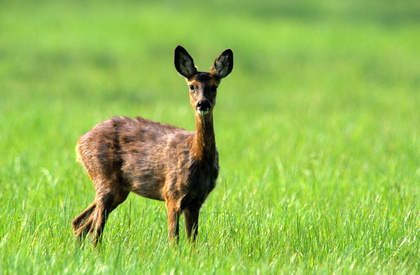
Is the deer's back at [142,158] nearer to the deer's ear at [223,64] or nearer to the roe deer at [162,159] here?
the roe deer at [162,159]

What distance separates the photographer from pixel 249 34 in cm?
2542

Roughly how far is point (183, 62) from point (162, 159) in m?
0.85

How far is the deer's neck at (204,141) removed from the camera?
20.9 ft

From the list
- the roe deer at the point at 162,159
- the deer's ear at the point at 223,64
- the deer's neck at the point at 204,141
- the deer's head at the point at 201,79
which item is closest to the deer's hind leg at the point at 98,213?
the roe deer at the point at 162,159

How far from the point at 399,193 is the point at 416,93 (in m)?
10.5

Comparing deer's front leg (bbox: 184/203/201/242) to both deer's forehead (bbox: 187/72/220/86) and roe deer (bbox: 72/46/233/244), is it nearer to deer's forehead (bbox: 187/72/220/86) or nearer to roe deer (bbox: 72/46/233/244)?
roe deer (bbox: 72/46/233/244)

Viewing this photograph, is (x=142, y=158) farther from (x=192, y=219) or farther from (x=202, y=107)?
(x=202, y=107)

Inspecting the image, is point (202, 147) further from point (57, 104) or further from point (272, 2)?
point (272, 2)

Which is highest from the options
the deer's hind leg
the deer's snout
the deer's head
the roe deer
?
the deer's head

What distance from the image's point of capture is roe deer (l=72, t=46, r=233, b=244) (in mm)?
6391

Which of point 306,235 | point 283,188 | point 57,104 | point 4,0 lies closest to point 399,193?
point 283,188

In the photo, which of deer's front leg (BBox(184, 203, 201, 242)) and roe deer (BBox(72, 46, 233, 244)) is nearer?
roe deer (BBox(72, 46, 233, 244))

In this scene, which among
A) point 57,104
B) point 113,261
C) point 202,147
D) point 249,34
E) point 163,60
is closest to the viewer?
point 113,261

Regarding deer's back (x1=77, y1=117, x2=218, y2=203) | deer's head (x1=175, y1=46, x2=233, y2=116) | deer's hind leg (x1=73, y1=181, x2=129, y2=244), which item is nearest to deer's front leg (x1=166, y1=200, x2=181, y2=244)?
deer's back (x1=77, y1=117, x2=218, y2=203)
